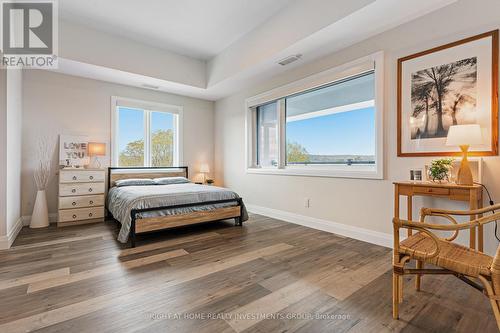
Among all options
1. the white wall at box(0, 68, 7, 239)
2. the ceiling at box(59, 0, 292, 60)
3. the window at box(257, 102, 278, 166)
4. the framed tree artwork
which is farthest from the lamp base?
the white wall at box(0, 68, 7, 239)

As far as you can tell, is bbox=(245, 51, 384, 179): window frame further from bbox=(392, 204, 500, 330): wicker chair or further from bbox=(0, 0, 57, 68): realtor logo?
bbox=(0, 0, 57, 68): realtor logo

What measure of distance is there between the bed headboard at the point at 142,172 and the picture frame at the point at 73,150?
1.61 feet

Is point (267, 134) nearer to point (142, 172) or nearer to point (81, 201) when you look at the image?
point (142, 172)

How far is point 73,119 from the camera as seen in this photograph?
4.29 m

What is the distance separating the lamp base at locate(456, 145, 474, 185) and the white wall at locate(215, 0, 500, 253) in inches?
10.5

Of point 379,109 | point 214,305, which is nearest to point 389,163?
point 379,109

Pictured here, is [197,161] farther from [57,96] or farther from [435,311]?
[435,311]

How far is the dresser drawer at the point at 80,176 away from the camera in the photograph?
3809 mm

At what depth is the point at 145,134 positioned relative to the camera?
16.8ft

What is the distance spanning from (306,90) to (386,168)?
1.73 m

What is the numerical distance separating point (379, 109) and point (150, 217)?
3151mm

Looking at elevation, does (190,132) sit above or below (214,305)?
above

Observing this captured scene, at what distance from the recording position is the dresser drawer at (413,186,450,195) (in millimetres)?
2154

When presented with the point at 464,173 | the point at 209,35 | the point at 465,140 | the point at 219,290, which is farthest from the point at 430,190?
the point at 209,35
